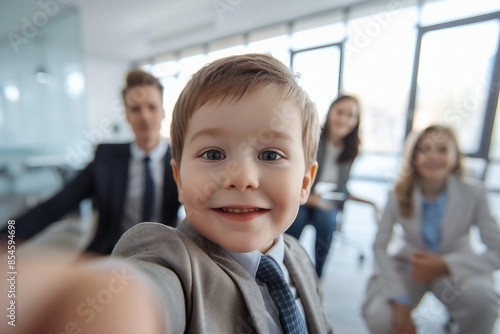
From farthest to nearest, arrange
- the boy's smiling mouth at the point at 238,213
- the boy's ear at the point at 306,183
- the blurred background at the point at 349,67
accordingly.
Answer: the blurred background at the point at 349,67, the boy's ear at the point at 306,183, the boy's smiling mouth at the point at 238,213

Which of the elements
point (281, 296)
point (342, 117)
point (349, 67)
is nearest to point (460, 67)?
point (342, 117)

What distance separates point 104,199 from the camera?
0.45 meters

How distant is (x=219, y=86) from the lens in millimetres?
281

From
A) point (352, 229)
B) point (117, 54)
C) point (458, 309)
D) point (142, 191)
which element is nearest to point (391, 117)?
point (352, 229)

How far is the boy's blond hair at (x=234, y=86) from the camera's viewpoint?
0.92 ft

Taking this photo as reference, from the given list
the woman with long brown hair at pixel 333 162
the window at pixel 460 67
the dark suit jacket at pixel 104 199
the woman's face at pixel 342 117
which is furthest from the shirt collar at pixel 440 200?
the window at pixel 460 67

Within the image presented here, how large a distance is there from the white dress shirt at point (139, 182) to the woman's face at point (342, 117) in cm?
120

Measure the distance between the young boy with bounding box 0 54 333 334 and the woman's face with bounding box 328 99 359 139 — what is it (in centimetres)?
122

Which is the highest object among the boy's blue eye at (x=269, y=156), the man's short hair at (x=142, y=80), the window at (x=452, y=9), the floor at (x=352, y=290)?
the window at (x=452, y=9)

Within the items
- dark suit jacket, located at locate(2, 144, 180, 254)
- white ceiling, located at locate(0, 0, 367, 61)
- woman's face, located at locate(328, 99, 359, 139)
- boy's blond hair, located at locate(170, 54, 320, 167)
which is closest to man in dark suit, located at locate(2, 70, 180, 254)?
dark suit jacket, located at locate(2, 144, 180, 254)

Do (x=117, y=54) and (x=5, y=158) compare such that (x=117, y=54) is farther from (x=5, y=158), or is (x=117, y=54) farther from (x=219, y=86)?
(x=219, y=86)

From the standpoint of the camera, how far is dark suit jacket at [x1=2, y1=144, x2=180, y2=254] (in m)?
0.42

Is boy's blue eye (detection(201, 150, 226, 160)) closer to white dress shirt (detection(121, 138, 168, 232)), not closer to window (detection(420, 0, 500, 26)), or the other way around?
white dress shirt (detection(121, 138, 168, 232))
